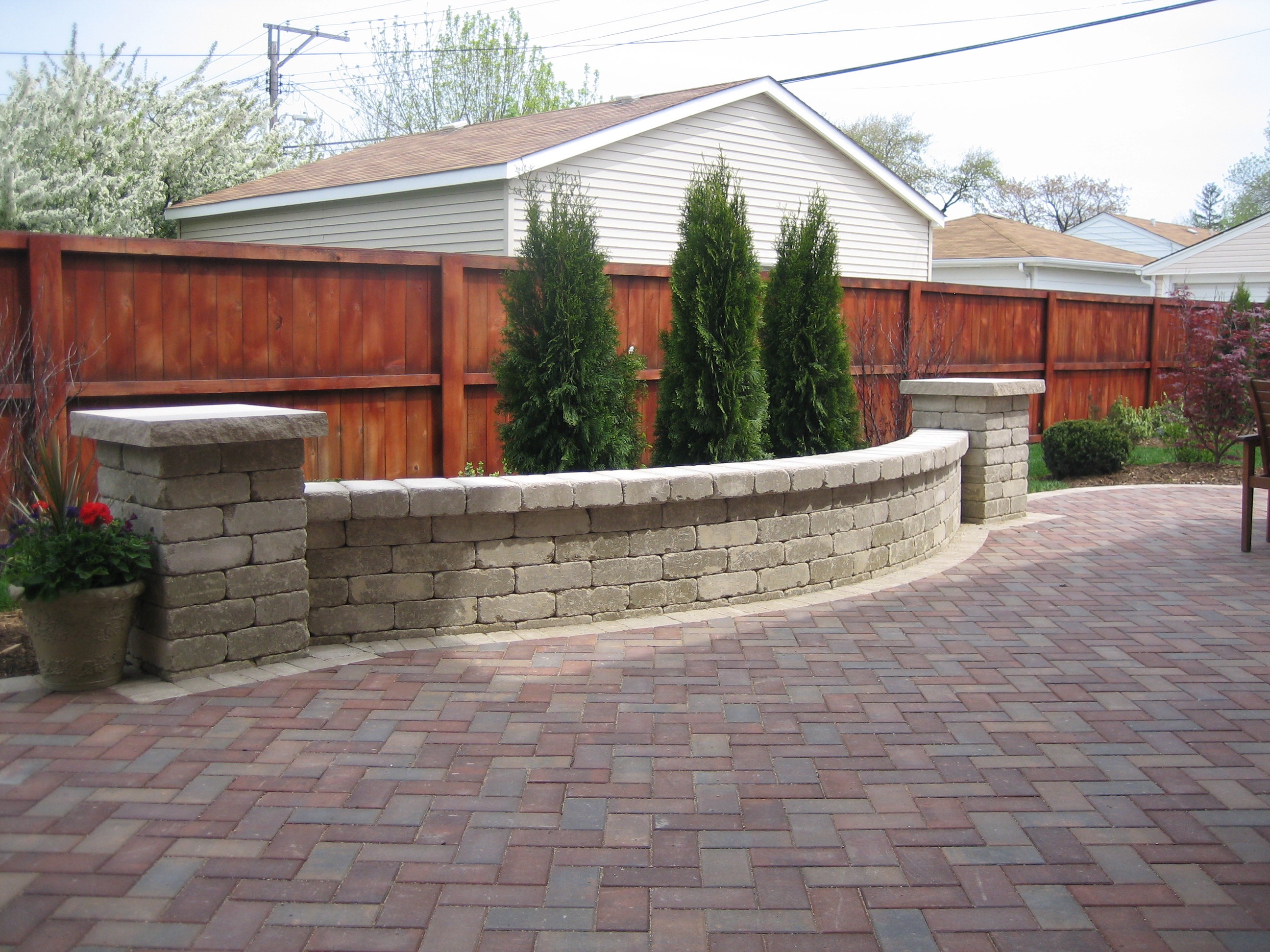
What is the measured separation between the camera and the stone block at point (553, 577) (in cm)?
573

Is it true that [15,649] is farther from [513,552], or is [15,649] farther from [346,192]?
[346,192]

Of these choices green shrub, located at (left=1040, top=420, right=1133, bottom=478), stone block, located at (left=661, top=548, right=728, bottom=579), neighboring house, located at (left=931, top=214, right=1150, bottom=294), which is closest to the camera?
stone block, located at (left=661, top=548, right=728, bottom=579)

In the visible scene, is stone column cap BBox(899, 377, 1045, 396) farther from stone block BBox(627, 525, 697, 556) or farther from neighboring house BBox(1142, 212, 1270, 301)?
neighboring house BBox(1142, 212, 1270, 301)

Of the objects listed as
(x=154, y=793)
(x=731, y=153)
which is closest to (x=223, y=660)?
(x=154, y=793)

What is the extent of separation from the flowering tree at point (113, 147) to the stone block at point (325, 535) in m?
9.78

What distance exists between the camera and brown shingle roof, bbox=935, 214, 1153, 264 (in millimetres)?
26984

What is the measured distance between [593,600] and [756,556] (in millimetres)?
1079

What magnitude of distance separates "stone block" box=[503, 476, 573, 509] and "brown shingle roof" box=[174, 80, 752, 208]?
7.65 meters

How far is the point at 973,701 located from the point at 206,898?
3187 mm

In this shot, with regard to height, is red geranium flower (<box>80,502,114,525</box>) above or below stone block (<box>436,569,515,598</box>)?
above

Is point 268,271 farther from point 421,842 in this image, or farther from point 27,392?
point 421,842

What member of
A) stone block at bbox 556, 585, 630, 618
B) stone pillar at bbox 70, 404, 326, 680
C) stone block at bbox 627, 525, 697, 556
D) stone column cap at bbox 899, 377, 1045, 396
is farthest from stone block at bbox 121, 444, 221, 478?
stone column cap at bbox 899, 377, 1045, 396

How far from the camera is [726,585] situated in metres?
6.33

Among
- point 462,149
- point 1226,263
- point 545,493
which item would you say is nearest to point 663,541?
point 545,493
